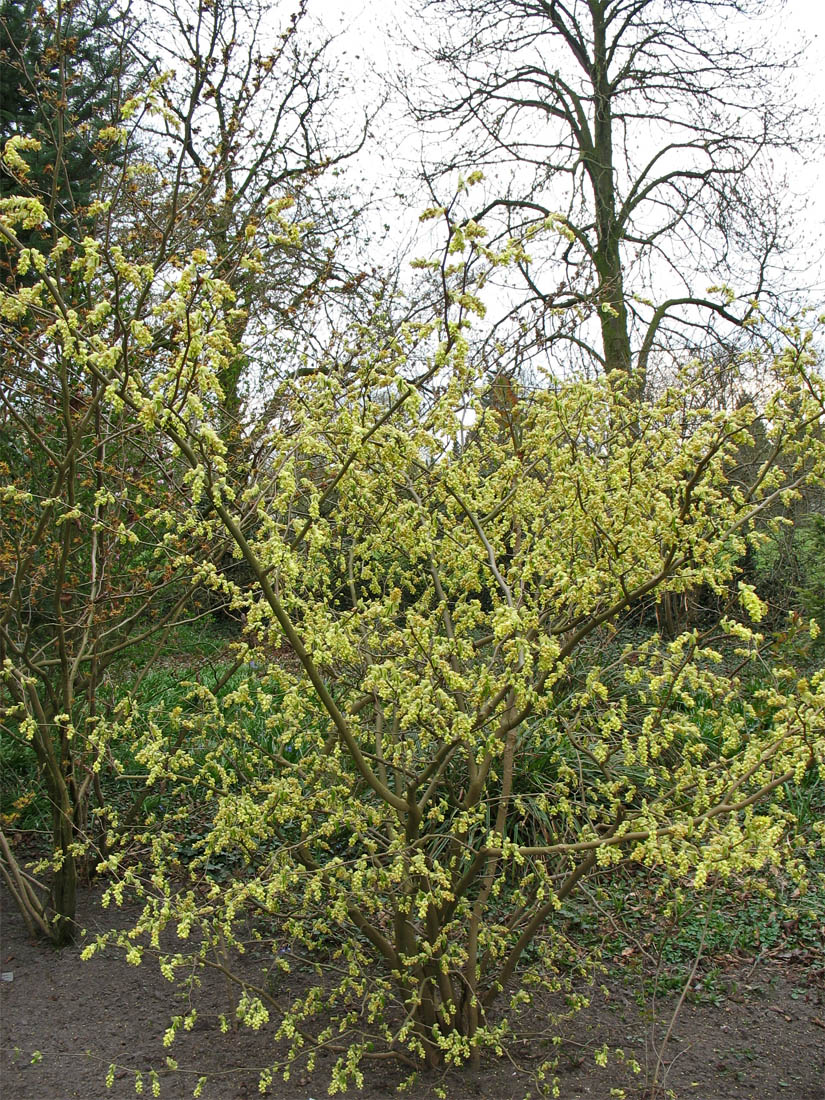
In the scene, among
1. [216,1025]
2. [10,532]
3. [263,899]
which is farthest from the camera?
[10,532]

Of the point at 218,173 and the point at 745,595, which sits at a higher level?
the point at 218,173

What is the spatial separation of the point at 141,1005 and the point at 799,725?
106 inches

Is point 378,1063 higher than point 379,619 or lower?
lower

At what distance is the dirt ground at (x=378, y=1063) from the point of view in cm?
289

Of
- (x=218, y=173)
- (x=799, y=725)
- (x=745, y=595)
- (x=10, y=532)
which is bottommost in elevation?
(x=799, y=725)

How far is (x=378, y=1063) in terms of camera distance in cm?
306

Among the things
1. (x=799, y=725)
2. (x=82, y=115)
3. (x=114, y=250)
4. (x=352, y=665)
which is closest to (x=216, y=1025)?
(x=352, y=665)

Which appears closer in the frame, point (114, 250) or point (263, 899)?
point (114, 250)

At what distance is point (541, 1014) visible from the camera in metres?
3.35

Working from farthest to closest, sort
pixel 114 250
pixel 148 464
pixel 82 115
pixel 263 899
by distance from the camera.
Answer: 1. pixel 82 115
2. pixel 148 464
3. pixel 263 899
4. pixel 114 250

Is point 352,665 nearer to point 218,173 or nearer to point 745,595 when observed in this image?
point 745,595

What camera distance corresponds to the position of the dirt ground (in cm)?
289

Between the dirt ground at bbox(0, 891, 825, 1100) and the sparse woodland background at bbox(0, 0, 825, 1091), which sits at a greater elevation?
the sparse woodland background at bbox(0, 0, 825, 1091)

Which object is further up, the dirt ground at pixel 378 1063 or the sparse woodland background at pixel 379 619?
the sparse woodland background at pixel 379 619
